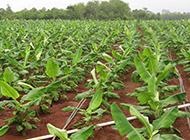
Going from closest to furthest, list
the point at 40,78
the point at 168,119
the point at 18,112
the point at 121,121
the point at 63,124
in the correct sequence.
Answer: the point at 121,121 → the point at 168,119 → the point at 18,112 → the point at 63,124 → the point at 40,78

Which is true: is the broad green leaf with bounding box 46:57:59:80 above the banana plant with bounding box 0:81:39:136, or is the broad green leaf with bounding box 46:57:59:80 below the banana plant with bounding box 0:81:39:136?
above

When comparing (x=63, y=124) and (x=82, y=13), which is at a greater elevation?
(x=82, y=13)

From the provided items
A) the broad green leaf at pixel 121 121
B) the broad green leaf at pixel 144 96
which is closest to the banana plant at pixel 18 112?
the broad green leaf at pixel 121 121

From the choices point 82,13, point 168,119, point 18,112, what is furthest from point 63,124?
point 82,13

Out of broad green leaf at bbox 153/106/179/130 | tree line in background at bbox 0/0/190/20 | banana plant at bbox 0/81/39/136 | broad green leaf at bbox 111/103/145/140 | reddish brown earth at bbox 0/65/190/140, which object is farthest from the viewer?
tree line in background at bbox 0/0/190/20

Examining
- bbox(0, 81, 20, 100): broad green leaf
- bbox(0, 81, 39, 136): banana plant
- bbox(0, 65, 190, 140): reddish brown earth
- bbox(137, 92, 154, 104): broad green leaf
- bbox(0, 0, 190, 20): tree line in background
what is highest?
bbox(0, 0, 190, 20): tree line in background

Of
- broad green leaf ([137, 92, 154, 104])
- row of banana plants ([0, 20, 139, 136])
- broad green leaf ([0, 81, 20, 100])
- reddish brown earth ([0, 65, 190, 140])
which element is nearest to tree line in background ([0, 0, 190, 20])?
row of banana plants ([0, 20, 139, 136])

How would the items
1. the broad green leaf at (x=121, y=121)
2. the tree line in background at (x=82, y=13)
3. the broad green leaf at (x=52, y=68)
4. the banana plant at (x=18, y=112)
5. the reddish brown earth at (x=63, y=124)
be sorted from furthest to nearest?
the tree line in background at (x=82, y=13)
the broad green leaf at (x=52, y=68)
the reddish brown earth at (x=63, y=124)
the banana plant at (x=18, y=112)
the broad green leaf at (x=121, y=121)

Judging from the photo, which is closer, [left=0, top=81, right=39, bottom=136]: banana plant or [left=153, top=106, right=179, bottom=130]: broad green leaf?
[left=153, top=106, right=179, bottom=130]: broad green leaf

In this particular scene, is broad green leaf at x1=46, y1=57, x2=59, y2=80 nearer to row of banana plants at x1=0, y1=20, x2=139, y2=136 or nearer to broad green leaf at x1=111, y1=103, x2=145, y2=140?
row of banana plants at x1=0, y1=20, x2=139, y2=136

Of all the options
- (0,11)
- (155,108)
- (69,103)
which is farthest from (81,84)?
(0,11)

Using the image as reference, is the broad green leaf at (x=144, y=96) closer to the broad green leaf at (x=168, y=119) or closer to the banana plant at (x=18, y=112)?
the broad green leaf at (x=168, y=119)

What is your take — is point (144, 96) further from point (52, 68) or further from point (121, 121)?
point (52, 68)

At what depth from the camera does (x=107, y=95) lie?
3.10 meters
